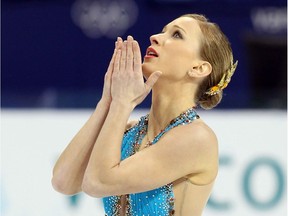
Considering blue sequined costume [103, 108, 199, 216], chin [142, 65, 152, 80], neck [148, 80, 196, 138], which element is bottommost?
blue sequined costume [103, 108, 199, 216]

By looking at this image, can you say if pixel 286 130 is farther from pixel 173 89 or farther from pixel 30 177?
pixel 173 89

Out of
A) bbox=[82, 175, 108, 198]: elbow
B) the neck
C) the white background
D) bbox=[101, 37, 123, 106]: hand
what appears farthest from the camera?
the white background

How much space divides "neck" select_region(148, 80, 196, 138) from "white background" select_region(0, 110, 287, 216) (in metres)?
1.78

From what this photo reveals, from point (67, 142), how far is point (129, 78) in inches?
87.1

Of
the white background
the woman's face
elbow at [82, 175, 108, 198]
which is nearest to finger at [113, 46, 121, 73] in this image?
the woman's face

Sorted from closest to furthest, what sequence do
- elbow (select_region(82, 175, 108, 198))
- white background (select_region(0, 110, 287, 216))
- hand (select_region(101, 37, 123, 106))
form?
elbow (select_region(82, 175, 108, 198)) → hand (select_region(101, 37, 123, 106)) → white background (select_region(0, 110, 287, 216))

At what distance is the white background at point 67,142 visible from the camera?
164 inches

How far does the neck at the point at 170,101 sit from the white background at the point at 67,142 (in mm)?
1777

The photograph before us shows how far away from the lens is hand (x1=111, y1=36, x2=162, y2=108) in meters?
2.22

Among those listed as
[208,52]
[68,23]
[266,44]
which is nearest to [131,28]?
[68,23]

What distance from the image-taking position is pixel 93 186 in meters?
2.17

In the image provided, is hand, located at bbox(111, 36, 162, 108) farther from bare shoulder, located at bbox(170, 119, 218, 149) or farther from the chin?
bare shoulder, located at bbox(170, 119, 218, 149)

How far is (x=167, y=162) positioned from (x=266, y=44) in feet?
12.9

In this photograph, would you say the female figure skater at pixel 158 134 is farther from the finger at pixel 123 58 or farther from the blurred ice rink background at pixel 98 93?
the blurred ice rink background at pixel 98 93
